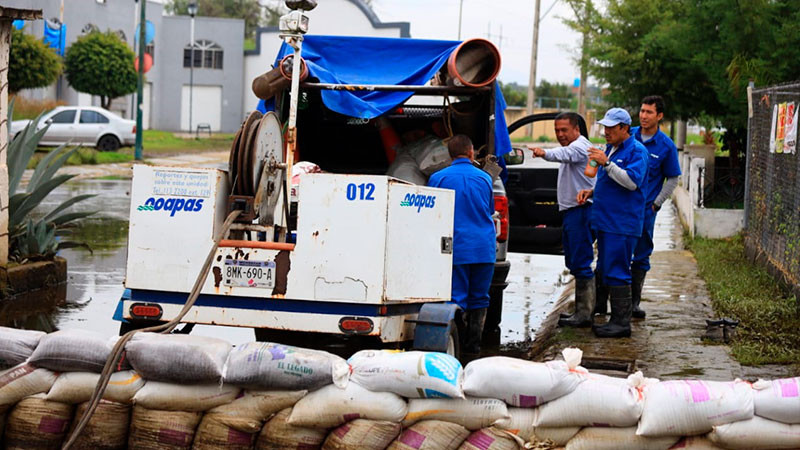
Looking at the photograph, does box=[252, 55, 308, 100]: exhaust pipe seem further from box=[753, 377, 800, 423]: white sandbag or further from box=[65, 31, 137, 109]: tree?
box=[65, 31, 137, 109]: tree

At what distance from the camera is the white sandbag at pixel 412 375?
16.1 feet

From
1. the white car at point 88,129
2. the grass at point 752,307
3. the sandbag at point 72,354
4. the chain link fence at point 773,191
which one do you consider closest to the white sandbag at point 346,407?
the sandbag at point 72,354

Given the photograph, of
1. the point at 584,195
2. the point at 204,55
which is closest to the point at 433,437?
the point at 584,195

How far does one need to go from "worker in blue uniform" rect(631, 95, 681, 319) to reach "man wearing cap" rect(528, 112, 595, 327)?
469 mm

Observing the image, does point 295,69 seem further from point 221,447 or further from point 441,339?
point 221,447

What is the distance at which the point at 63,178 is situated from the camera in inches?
446

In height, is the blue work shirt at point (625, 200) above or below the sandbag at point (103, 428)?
above

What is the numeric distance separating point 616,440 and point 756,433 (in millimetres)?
605

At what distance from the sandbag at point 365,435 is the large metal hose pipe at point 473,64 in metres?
3.99

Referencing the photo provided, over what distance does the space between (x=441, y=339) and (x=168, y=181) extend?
1.84 meters

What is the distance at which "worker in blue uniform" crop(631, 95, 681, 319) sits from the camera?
29.3 feet

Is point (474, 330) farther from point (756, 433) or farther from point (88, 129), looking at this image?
point (88, 129)

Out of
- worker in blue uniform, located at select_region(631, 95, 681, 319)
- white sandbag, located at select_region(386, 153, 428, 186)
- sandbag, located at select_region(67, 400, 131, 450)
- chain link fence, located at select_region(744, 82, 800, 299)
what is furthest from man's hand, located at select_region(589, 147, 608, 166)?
sandbag, located at select_region(67, 400, 131, 450)

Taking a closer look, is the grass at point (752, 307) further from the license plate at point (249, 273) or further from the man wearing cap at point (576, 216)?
the license plate at point (249, 273)
